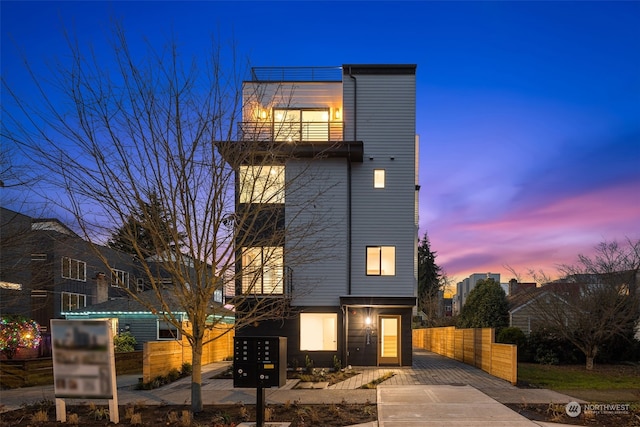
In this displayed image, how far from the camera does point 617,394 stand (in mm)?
13836

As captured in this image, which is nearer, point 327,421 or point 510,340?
point 327,421

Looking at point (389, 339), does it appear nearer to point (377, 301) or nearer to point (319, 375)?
point (377, 301)

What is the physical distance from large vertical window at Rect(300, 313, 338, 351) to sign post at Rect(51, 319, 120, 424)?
11.1 meters

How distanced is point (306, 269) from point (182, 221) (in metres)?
10.5

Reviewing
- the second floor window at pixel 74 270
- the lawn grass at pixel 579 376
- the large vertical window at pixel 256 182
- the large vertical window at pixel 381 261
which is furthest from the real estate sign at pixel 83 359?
the second floor window at pixel 74 270

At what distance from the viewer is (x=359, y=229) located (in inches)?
837

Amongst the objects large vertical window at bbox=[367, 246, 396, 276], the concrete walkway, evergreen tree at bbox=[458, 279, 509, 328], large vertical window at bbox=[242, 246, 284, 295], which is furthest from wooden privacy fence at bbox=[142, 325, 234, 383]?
evergreen tree at bbox=[458, 279, 509, 328]

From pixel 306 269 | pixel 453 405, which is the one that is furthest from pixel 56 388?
pixel 306 269

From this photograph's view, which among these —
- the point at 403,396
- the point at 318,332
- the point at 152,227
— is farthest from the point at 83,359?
the point at 318,332

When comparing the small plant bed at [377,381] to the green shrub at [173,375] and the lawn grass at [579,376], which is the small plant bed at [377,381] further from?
the green shrub at [173,375]

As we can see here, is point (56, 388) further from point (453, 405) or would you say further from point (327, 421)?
point (453, 405)

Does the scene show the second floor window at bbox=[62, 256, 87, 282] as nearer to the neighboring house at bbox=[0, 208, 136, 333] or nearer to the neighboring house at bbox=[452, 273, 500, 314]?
the neighboring house at bbox=[0, 208, 136, 333]

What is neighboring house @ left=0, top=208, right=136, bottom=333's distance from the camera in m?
14.2

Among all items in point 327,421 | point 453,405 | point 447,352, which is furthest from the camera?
point 447,352
